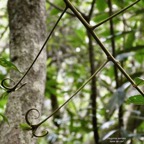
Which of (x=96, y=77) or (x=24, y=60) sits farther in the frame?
(x=96, y=77)

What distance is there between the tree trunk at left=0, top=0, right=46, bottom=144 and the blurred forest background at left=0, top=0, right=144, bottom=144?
0.28 feet

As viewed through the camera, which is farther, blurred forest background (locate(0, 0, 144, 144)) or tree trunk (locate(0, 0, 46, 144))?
blurred forest background (locate(0, 0, 144, 144))

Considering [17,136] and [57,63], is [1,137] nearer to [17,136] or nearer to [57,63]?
[17,136]

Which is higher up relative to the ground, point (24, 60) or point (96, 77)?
point (96, 77)

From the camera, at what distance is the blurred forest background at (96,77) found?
1273 mm

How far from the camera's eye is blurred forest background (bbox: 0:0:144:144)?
4.18 ft

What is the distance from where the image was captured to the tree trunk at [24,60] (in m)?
0.70

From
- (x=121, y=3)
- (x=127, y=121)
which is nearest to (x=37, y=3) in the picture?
(x=121, y=3)

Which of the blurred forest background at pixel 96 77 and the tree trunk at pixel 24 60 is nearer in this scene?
the tree trunk at pixel 24 60

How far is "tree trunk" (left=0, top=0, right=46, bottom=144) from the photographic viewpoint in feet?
2.31

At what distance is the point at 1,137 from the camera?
2.31 feet

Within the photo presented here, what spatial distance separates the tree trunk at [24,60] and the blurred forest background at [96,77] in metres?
0.09

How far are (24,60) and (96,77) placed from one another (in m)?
0.79

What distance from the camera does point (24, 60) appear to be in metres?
0.81
